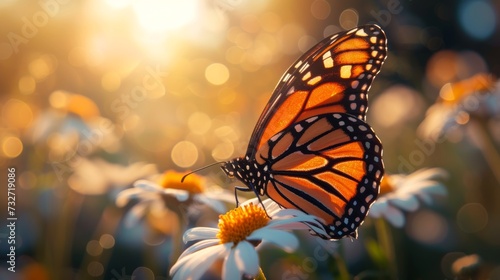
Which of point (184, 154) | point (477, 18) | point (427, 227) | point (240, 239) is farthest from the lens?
point (477, 18)

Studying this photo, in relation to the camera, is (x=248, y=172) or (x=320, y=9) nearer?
(x=248, y=172)

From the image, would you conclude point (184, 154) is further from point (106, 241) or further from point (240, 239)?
point (240, 239)

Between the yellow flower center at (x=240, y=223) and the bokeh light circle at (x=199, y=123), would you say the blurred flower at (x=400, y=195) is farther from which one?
the bokeh light circle at (x=199, y=123)

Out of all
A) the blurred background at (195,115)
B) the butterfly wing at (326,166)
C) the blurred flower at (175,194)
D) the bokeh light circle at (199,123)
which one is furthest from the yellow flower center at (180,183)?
the bokeh light circle at (199,123)

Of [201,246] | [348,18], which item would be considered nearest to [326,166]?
[201,246]

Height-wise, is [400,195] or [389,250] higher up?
[400,195]

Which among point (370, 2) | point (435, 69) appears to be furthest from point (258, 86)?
point (370, 2)

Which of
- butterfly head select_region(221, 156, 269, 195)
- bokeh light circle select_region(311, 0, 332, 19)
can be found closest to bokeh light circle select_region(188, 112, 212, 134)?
bokeh light circle select_region(311, 0, 332, 19)
